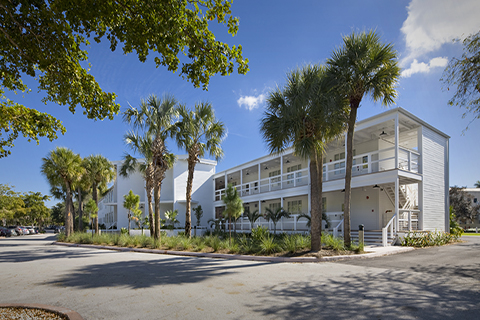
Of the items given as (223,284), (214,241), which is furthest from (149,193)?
(223,284)

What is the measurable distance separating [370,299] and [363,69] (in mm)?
9712

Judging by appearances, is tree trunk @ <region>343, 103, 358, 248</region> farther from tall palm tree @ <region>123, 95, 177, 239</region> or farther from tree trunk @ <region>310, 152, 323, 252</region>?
tall palm tree @ <region>123, 95, 177, 239</region>

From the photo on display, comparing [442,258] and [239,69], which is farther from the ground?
[239,69]

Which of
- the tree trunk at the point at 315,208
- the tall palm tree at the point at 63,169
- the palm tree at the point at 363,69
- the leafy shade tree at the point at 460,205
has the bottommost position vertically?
the leafy shade tree at the point at 460,205

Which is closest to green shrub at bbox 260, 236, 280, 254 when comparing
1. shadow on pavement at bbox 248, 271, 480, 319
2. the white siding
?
shadow on pavement at bbox 248, 271, 480, 319

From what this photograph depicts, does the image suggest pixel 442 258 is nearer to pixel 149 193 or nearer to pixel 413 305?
pixel 413 305

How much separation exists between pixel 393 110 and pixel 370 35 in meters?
5.28

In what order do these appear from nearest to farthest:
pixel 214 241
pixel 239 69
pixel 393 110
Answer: pixel 239 69
pixel 214 241
pixel 393 110

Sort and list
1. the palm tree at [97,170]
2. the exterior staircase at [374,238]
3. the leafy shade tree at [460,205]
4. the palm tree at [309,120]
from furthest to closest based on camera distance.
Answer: the leafy shade tree at [460,205] → the palm tree at [97,170] → the exterior staircase at [374,238] → the palm tree at [309,120]

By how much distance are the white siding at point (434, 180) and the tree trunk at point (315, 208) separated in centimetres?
895

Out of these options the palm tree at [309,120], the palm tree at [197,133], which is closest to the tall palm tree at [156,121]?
the palm tree at [197,133]

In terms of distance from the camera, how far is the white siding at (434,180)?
18422 millimetres

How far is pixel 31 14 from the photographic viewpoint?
5820 millimetres

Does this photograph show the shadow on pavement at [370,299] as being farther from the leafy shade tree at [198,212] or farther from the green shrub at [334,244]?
the leafy shade tree at [198,212]
